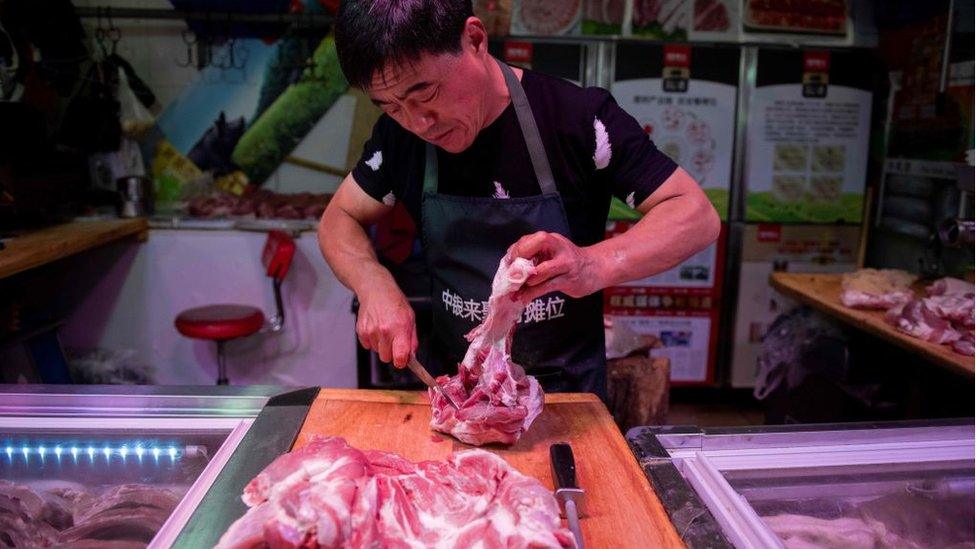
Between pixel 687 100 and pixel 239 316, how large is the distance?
3.67 m

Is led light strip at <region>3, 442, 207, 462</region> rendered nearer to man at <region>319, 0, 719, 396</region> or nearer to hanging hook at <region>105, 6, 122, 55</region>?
man at <region>319, 0, 719, 396</region>

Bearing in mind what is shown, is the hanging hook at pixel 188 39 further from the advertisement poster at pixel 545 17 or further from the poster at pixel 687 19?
the poster at pixel 687 19

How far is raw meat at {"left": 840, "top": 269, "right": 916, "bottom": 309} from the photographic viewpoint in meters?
3.71

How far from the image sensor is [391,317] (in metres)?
1.99

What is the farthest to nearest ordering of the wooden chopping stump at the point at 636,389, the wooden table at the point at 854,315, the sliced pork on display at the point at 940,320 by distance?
the wooden chopping stump at the point at 636,389 → the sliced pork on display at the point at 940,320 → the wooden table at the point at 854,315

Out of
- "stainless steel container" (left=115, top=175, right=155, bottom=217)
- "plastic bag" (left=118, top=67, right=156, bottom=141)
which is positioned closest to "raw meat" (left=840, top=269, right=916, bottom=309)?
"stainless steel container" (left=115, top=175, right=155, bottom=217)

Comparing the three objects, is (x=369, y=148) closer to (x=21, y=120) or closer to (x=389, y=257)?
(x=389, y=257)

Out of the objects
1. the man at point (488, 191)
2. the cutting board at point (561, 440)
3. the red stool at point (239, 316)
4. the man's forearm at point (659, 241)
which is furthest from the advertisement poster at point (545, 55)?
the cutting board at point (561, 440)

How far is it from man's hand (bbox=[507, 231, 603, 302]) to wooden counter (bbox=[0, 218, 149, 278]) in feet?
9.81

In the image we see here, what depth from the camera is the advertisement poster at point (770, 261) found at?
5645 mm

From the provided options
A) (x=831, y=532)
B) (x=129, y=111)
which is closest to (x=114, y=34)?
(x=129, y=111)

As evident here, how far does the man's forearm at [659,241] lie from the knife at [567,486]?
0.50 m

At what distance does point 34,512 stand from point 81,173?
460 cm

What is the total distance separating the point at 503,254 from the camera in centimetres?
233
